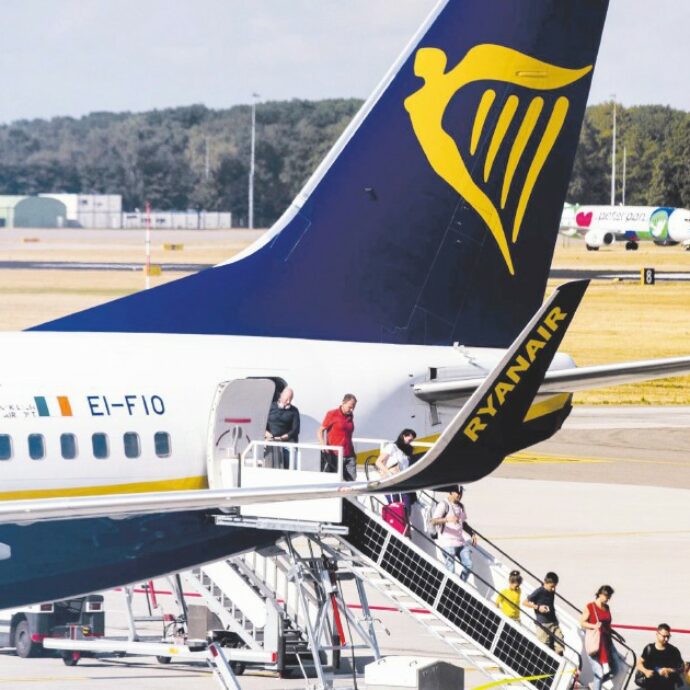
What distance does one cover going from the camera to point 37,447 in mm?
21125

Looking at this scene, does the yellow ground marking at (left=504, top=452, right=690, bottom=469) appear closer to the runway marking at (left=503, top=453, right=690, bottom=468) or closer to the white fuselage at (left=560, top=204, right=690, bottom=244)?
the runway marking at (left=503, top=453, right=690, bottom=468)

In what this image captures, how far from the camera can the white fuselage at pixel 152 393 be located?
21.3 meters

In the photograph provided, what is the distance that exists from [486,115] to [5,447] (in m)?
9.04

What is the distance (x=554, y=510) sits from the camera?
1615 inches

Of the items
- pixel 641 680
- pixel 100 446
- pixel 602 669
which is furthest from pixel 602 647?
pixel 100 446

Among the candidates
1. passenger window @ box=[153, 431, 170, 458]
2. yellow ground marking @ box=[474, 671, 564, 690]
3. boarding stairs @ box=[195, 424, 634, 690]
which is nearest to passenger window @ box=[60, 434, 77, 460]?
passenger window @ box=[153, 431, 170, 458]

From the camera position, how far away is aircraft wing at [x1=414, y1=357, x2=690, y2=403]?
23125 mm

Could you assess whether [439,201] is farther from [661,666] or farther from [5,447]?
[5,447]

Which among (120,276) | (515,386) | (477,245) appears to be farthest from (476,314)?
(120,276)

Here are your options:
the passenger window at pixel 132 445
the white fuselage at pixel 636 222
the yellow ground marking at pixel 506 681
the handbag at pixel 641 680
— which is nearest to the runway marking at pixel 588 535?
the yellow ground marking at pixel 506 681

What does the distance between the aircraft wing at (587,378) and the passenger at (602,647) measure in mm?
2740

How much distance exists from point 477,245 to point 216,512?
6.22 meters

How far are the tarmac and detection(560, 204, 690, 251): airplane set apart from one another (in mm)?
108864

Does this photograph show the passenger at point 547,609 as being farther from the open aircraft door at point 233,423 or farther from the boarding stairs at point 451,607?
the open aircraft door at point 233,423
